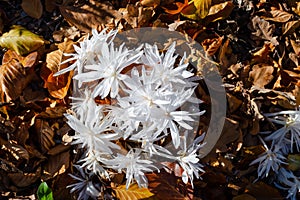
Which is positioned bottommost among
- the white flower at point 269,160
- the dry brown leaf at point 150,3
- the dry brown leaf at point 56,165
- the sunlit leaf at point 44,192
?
the white flower at point 269,160

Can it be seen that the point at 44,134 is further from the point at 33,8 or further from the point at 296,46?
the point at 296,46

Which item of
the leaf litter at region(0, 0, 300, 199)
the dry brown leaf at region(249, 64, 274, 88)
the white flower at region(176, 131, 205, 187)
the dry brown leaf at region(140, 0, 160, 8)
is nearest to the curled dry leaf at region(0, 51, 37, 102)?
the leaf litter at region(0, 0, 300, 199)

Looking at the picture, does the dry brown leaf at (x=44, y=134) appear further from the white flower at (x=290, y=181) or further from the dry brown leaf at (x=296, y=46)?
the dry brown leaf at (x=296, y=46)

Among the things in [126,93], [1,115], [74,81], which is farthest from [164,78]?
[1,115]

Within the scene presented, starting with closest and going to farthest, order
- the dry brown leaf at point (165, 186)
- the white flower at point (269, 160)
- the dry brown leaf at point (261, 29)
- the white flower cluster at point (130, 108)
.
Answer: the white flower cluster at point (130, 108) < the dry brown leaf at point (165, 186) < the white flower at point (269, 160) < the dry brown leaf at point (261, 29)

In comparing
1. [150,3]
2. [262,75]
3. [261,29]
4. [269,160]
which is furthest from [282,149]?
[150,3]

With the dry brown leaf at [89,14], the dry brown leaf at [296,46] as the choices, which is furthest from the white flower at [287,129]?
the dry brown leaf at [89,14]

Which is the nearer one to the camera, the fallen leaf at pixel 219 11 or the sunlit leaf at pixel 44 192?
the sunlit leaf at pixel 44 192

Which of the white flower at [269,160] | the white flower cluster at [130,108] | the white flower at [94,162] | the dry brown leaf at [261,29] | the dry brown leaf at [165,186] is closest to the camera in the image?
the white flower cluster at [130,108]
